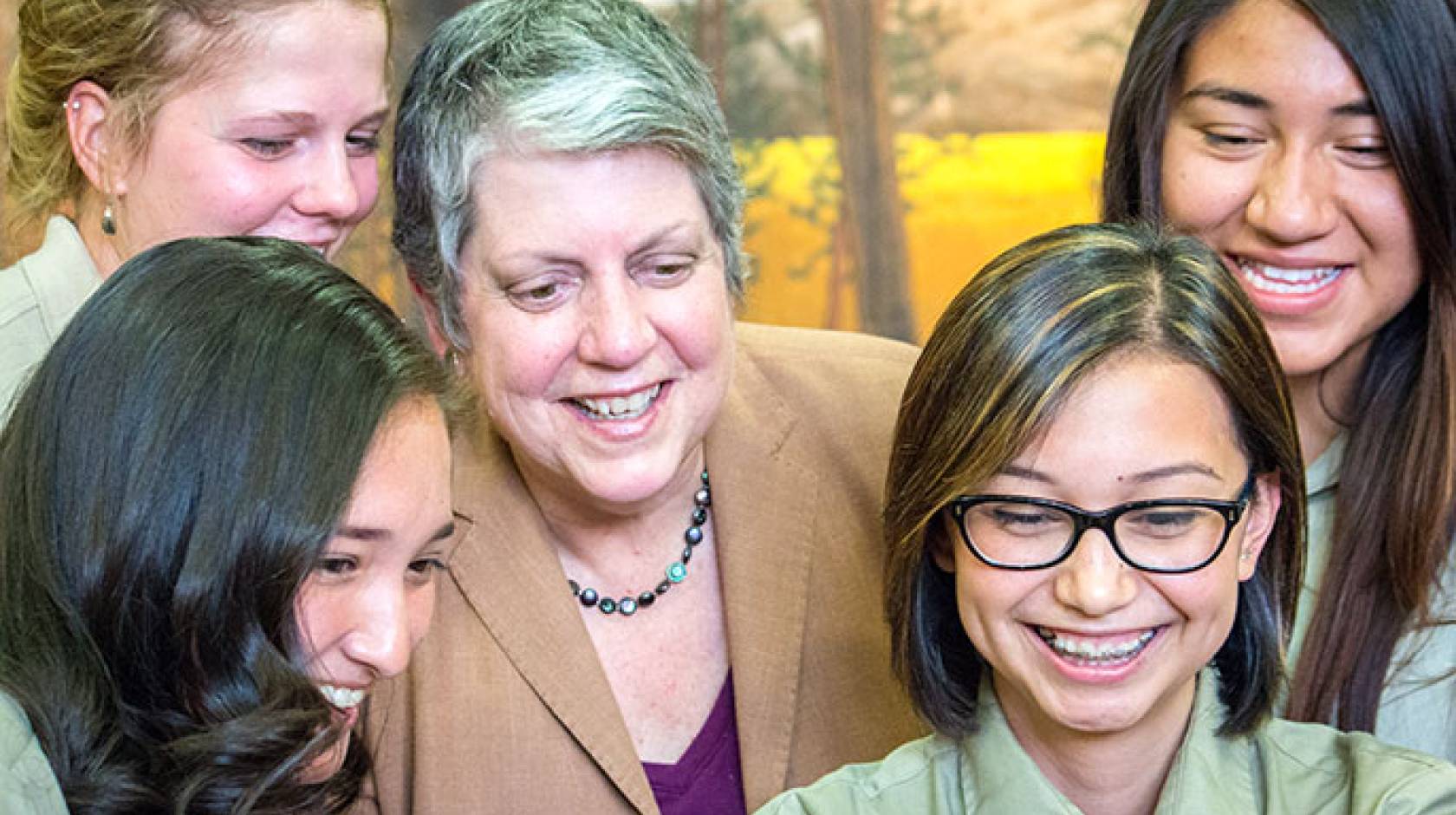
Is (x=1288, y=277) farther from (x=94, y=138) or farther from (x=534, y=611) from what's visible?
(x=94, y=138)

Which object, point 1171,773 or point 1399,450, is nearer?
point 1171,773

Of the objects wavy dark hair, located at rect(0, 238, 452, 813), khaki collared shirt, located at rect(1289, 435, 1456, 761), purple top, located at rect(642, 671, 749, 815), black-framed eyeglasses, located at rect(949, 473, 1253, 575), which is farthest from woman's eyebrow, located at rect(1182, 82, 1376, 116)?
wavy dark hair, located at rect(0, 238, 452, 813)

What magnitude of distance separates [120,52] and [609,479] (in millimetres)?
840

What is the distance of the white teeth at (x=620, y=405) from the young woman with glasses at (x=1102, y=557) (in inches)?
17.1

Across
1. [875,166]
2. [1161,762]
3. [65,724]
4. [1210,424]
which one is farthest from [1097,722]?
[875,166]

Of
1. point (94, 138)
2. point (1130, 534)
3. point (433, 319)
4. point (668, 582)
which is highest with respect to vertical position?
point (94, 138)

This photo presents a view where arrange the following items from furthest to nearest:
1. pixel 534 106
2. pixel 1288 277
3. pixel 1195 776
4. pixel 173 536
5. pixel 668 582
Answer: pixel 668 582 < pixel 1288 277 < pixel 534 106 < pixel 1195 776 < pixel 173 536

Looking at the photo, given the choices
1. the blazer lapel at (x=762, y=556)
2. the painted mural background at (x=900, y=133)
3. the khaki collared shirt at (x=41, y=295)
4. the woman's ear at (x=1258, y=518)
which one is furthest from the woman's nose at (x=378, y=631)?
the painted mural background at (x=900, y=133)

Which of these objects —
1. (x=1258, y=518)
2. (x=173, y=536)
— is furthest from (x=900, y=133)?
(x=173, y=536)

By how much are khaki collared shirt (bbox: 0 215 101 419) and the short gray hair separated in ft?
1.51

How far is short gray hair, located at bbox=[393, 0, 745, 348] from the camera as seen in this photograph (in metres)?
2.65

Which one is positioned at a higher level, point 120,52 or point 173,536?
point 120,52

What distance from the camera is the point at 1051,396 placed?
2281mm

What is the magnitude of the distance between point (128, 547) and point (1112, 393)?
3.33 ft
